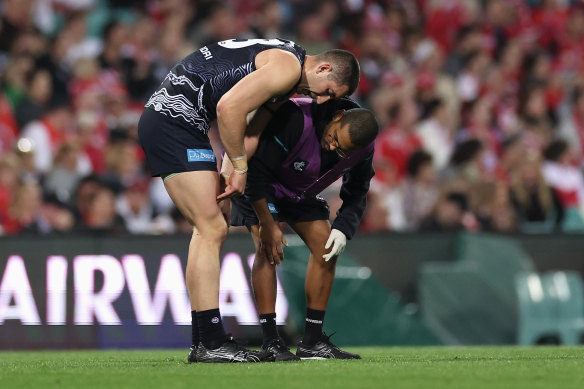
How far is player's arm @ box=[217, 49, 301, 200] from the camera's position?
5.80m

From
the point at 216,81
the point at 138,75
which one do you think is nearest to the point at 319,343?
the point at 216,81

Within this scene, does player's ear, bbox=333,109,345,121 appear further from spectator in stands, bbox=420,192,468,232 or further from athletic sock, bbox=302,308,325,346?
spectator in stands, bbox=420,192,468,232

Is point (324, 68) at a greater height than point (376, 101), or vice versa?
point (324, 68)

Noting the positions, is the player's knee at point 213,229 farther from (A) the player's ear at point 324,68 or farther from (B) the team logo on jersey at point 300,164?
(A) the player's ear at point 324,68

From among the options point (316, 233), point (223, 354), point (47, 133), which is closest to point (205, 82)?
point (316, 233)

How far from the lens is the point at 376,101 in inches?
546

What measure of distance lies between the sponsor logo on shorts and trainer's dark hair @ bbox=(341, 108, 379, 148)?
2.85ft

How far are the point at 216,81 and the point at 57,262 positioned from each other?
4.28 m

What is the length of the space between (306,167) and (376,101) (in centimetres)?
737

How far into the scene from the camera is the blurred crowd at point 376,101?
11.2m

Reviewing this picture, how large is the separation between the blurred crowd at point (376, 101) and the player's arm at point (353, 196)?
366 centimetres

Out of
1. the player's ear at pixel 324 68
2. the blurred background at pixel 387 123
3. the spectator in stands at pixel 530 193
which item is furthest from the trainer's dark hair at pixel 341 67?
the spectator in stands at pixel 530 193

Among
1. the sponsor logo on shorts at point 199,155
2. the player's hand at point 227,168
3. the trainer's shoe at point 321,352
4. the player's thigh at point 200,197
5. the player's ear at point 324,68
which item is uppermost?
the player's ear at point 324,68

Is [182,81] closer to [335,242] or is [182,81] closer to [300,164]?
[300,164]
